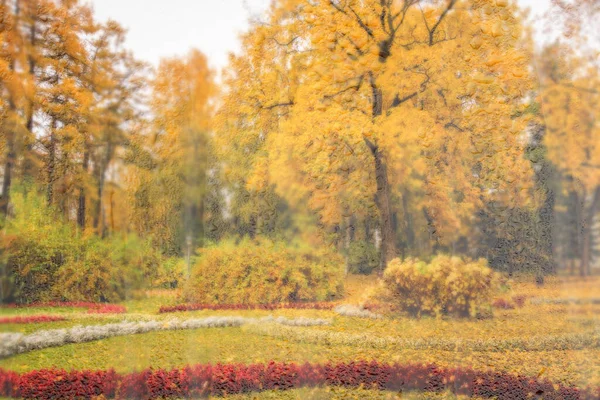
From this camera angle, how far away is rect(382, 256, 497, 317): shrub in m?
5.54

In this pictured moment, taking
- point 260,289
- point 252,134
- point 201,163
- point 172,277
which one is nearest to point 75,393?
point 172,277

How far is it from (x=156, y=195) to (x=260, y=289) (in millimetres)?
1204

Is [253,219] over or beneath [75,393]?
over

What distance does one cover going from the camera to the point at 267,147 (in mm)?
5574

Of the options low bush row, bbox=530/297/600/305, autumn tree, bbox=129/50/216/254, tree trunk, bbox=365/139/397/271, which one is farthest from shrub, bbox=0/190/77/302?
low bush row, bbox=530/297/600/305

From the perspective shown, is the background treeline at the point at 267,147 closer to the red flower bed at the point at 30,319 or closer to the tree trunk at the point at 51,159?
the tree trunk at the point at 51,159

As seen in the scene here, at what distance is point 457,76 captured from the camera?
555 cm

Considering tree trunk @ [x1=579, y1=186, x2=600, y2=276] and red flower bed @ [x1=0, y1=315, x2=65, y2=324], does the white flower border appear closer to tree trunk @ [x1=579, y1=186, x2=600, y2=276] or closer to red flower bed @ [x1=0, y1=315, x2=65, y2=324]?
tree trunk @ [x1=579, y1=186, x2=600, y2=276]

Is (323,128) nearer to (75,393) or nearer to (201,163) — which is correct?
(201,163)

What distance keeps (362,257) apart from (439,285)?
702 millimetres

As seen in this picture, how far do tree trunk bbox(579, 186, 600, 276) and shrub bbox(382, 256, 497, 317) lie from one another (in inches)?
39.0

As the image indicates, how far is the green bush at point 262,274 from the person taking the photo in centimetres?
552

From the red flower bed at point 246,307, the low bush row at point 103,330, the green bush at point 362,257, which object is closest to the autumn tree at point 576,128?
the green bush at point 362,257

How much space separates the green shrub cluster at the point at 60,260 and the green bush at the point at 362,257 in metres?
1.67
